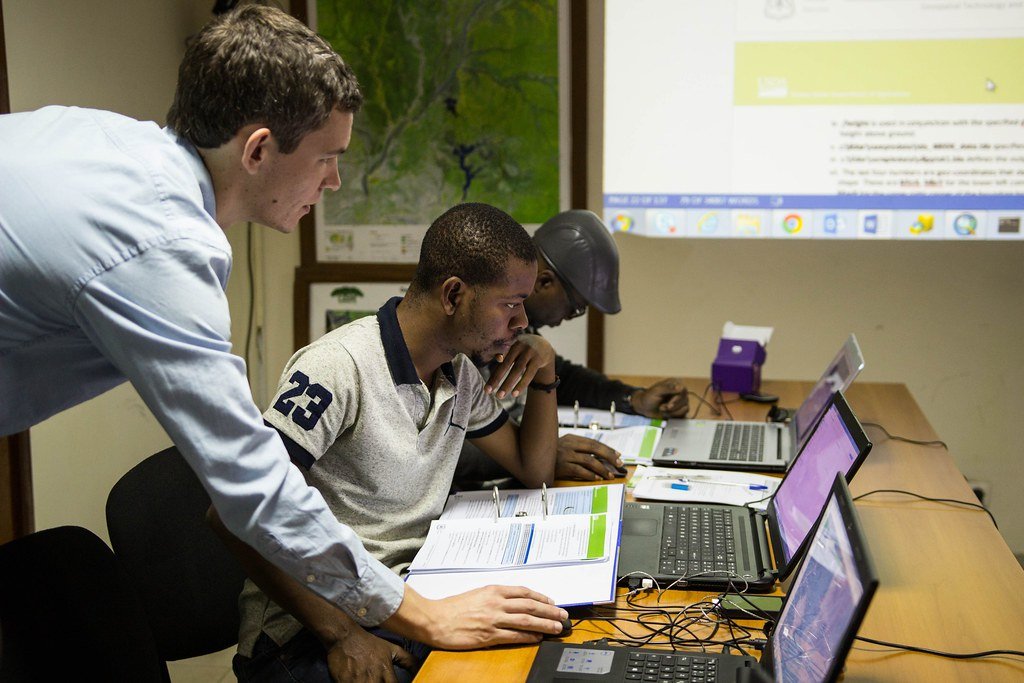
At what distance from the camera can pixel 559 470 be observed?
1873 mm

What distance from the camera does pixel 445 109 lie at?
11.0ft

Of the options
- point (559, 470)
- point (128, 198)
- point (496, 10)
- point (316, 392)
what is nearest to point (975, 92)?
point (496, 10)

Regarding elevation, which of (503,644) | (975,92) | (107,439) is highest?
(975,92)

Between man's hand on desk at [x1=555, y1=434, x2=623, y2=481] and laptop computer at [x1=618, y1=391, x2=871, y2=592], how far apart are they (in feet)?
0.60

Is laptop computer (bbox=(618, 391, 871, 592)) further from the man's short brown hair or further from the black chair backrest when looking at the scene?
the man's short brown hair

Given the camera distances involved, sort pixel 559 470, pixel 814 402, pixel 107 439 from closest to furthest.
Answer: pixel 559 470
pixel 814 402
pixel 107 439

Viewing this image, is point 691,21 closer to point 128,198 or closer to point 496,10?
point 496,10

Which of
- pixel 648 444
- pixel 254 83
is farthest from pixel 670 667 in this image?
pixel 648 444

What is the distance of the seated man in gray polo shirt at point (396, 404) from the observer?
1384 mm

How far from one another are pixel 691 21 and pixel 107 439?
2.19 metres

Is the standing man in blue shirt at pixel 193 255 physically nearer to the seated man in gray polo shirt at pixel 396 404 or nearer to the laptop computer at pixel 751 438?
the seated man in gray polo shirt at pixel 396 404

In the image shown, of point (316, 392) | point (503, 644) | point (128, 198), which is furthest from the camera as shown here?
point (316, 392)

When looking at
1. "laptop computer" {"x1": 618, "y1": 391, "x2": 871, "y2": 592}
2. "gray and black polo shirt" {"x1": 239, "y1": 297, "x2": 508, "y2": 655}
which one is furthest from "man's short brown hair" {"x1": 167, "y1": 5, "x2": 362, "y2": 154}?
"laptop computer" {"x1": 618, "y1": 391, "x2": 871, "y2": 592}

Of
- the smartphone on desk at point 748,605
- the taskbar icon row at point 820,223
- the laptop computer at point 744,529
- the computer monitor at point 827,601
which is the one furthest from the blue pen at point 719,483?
the taskbar icon row at point 820,223
